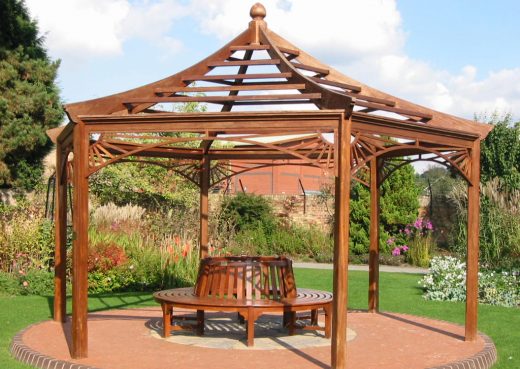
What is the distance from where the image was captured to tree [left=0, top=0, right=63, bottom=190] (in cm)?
1789

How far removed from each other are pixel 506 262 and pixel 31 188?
11592 millimetres

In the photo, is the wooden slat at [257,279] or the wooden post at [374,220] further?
the wooden post at [374,220]

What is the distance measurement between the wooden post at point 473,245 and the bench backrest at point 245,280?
193cm

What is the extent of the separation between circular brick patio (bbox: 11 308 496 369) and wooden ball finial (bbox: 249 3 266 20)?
11.6ft

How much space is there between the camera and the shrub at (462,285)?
1167 cm

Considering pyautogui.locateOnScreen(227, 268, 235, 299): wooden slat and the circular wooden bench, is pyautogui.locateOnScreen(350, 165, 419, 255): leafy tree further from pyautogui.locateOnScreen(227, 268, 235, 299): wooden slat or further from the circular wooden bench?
pyautogui.locateOnScreen(227, 268, 235, 299): wooden slat

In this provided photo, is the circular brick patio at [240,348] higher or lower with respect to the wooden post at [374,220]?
lower

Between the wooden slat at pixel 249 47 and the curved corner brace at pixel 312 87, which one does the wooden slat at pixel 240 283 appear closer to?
the curved corner brace at pixel 312 87

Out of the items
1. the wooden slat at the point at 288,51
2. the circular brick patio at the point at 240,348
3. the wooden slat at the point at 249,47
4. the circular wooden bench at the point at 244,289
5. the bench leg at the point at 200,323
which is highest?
the wooden slat at the point at 288,51

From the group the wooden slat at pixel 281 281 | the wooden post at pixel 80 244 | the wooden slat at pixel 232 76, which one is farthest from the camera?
the wooden slat at pixel 281 281

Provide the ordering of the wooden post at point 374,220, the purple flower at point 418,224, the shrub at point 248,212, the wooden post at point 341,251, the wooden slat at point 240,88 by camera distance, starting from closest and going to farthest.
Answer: the wooden post at point 341,251, the wooden slat at point 240,88, the wooden post at point 374,220, the purple flower at point 418,224, the shrub at point 248,212

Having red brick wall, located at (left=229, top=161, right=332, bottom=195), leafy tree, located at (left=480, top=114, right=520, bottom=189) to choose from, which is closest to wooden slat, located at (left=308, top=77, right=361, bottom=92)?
leafy tree, located at (left=480, top=114, right=520, bottom=189)

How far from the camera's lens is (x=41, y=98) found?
1836cm

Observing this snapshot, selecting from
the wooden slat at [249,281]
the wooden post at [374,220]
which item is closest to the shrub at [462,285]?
the wooden post at [374,220]
